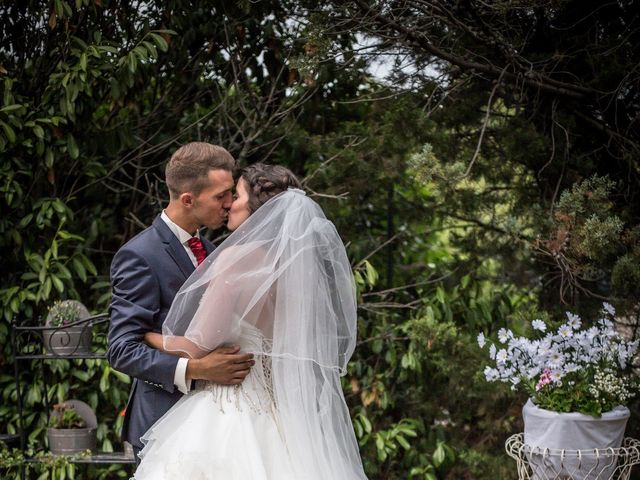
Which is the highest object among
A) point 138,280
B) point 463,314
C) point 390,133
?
point 390,133

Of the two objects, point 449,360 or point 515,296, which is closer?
point 449,360

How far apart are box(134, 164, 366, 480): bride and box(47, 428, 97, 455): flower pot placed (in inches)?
66.4

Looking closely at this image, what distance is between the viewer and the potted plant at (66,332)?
4.02 metres

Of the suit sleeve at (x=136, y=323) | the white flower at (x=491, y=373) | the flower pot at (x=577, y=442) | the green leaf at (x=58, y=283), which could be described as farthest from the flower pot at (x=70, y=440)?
the flower pot at (x=577, y=442)

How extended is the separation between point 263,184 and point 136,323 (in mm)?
566

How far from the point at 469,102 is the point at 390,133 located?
417 mm

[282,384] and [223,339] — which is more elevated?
[223,339]

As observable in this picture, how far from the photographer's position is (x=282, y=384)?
254cm

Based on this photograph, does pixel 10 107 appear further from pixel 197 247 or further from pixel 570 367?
pixel 570 367

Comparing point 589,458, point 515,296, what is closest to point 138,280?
point 589,458

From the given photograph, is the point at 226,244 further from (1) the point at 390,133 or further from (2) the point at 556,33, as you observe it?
(2) the point at 556,33

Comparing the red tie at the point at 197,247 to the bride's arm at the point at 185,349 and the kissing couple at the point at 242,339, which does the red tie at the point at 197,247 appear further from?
the bride's arm at the point at 185,349

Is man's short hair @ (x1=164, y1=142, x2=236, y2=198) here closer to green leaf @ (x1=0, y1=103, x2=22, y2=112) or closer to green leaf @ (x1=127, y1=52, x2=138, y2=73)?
green leaf @ (x1=127, y1=52, x2=138, y2=73)

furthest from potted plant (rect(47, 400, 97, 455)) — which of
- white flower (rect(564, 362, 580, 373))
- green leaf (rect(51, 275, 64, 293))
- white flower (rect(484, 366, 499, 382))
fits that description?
white flower (rect(564, 362, 580, 373))
